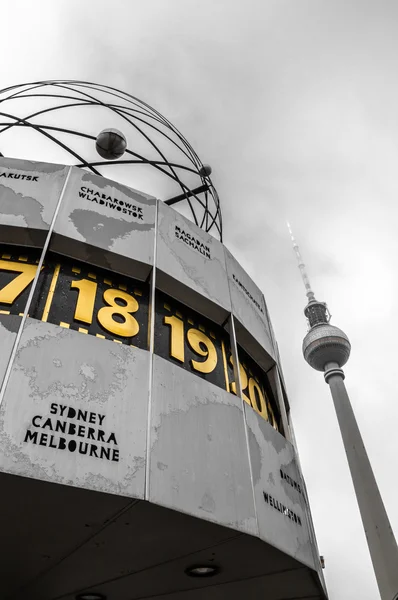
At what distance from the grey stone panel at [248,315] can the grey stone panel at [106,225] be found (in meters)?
2.15

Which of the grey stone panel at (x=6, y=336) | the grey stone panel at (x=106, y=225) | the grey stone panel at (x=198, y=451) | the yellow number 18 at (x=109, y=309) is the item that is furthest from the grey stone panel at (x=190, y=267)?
the grey stone panel at (x=6, y=336)

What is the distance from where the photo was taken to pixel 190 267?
28.2ft

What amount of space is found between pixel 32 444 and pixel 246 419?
3262 millimetres

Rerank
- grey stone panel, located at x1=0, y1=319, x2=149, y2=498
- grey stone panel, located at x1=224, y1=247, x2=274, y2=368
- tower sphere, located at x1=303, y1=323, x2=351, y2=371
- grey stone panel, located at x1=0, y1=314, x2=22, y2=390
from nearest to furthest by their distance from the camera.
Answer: grey stone panel, located at x1=0, y1=319, x2=149, y2=498 < grey stone panel, located at x1=0, y1=314, x2=22, y2=390 < grey stone panel, located at x1=224, y1=247, x2=274, y2=368 < tower sphere, located at x1=303, y1=323, x2=351, y2=371

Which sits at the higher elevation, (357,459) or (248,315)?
(357,459)

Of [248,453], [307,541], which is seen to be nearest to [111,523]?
[248,453]

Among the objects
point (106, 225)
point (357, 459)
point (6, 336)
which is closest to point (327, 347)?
point (357, 459)

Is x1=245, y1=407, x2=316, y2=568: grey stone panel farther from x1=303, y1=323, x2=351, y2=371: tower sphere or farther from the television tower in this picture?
x1=303, y1=323, x2=351, y2=371: tower sphere

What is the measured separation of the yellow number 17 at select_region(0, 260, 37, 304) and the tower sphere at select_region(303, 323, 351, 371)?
7629cm

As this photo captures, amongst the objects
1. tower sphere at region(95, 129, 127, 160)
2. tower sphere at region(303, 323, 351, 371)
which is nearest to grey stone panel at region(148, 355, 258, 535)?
tower sphere at region(95, 129, 127, 160)

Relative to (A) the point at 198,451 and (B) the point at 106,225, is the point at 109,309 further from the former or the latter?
(A) the point at 198,451

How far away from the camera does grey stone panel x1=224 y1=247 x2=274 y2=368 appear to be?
8.98 m

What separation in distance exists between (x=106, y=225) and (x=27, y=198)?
139cm

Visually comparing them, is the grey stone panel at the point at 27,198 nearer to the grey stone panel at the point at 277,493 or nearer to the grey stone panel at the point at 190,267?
the grey stone panel at the point at 190,267
